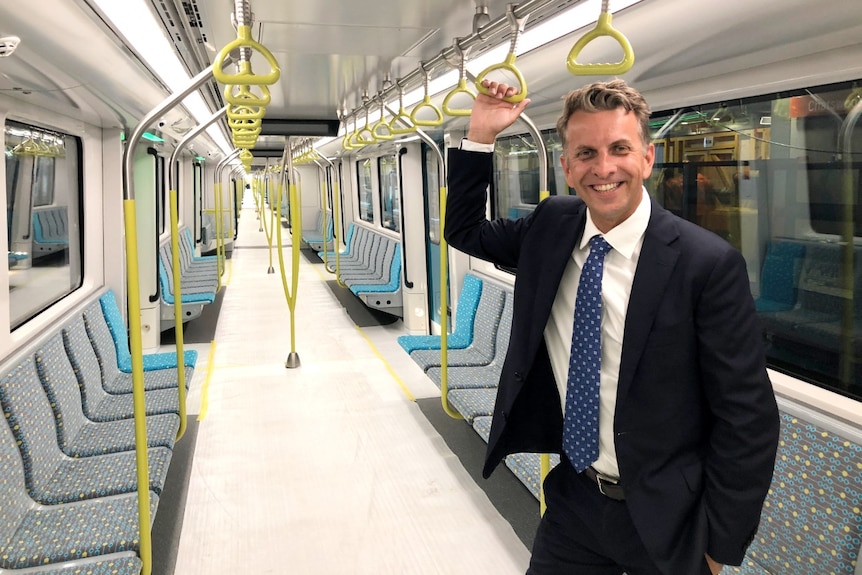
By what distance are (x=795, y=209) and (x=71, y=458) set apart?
3198mm

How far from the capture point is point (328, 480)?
3.69 metres

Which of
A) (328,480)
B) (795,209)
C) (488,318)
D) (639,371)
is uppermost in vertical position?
(795,209)

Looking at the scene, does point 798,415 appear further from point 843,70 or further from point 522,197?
point 522,197

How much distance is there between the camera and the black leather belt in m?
1.56

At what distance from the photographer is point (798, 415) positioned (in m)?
2.05

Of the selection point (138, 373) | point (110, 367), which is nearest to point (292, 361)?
point (110, 367)

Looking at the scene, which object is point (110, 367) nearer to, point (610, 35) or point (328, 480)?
point (328, 480)

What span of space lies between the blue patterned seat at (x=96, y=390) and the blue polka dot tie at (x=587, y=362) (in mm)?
2756

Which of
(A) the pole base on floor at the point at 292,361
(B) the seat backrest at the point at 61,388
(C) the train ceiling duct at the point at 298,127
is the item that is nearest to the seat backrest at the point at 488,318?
(A) the pole base on floor at the point at 292,361

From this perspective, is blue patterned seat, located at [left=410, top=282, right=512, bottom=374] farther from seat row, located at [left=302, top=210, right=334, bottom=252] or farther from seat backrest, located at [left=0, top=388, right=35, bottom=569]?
seat row, located at [left=302, top=210, right=334, bottom=252]

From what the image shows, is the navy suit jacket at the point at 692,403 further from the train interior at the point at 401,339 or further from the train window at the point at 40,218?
the train window at the point at 40,218

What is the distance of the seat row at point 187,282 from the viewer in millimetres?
6715

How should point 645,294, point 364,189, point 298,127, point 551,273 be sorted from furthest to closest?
1. point 364,189
2. point 298,127
3. point 551,273
4. point 645,294

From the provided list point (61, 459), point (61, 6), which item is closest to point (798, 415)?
point (61, 6)
